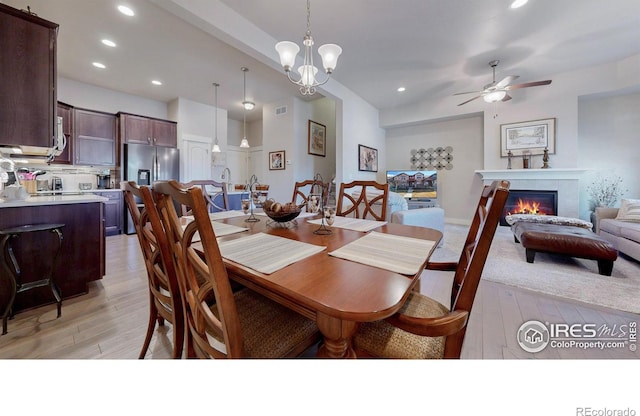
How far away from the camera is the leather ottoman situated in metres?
2.27

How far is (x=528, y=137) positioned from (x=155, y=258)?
231 inches

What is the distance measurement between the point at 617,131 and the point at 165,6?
6.80m

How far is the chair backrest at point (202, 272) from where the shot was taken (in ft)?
1.74

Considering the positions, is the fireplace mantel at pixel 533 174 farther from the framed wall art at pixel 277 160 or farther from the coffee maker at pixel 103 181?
the coffee maker at pixel 103 181

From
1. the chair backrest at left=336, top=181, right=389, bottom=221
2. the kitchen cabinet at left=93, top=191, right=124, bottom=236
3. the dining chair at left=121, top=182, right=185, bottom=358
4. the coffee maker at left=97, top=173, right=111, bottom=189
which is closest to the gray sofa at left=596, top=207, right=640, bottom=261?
the chair backrest at left=336, top=181, right=389, bottom=221

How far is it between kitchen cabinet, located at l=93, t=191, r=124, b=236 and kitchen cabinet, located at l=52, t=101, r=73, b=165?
802 mm

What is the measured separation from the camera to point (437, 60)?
11.7ft

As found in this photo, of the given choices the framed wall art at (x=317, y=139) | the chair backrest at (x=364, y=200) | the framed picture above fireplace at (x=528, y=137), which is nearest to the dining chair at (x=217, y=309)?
the chair backrest at (x=364, y=200)

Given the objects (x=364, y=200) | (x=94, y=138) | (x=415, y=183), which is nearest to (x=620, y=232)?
(x=415, y=183)

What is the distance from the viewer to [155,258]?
109 cm

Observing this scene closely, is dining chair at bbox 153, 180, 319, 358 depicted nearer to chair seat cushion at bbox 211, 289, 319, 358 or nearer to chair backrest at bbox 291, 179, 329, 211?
chair seat cushion at bbox 211, 289, 319, 358
